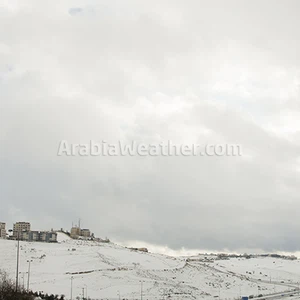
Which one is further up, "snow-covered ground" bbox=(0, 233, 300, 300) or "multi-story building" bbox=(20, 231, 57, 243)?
"multi-story building" bbox=(20, 231, 57, 243)

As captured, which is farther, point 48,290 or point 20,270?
point 20,270

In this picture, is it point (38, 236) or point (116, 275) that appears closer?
point (116, 275)

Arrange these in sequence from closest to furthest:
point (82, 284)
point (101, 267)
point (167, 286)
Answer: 1. point (82, 284)
2. point (167, 286)
3. point (101, 267)

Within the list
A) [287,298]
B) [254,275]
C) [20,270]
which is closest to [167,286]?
[287,298]

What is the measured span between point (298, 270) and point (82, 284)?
129393 mm

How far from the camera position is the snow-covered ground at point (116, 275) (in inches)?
3406

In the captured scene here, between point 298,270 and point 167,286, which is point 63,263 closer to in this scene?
point 167,286

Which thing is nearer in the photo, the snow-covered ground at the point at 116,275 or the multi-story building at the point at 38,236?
the snow-covered ground at the point at 116,275

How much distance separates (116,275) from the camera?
9850 cm

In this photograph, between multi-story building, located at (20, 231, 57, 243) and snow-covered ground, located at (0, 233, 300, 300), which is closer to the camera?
snow-covered ground, located at (0, 233, 300, 300)

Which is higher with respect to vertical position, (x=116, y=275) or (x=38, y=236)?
(x=38, y=236)

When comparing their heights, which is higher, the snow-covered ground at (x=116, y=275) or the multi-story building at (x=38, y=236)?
the multi-story building at (x=38, y=236)

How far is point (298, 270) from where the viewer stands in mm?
186875

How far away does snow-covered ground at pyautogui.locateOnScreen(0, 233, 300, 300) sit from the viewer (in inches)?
3406
